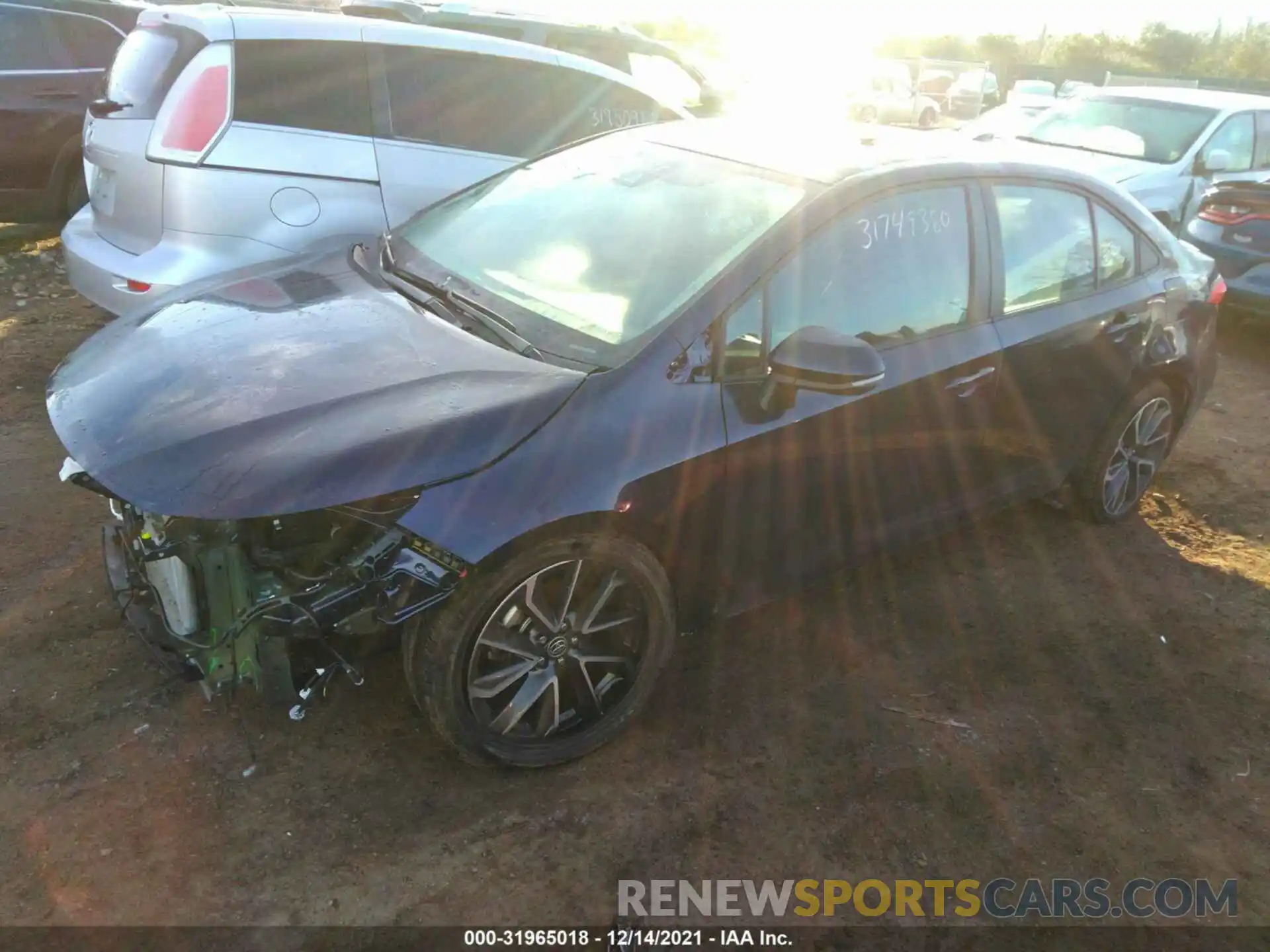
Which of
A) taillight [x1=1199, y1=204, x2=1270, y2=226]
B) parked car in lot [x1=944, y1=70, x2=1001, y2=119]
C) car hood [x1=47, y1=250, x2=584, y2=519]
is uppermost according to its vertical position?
car hood [x1=47, y1=250, x2=584, y2=519]

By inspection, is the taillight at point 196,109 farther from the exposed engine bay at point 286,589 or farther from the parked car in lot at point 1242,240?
the parked car in lot at point 1242,240

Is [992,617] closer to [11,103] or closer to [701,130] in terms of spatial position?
[701,130]

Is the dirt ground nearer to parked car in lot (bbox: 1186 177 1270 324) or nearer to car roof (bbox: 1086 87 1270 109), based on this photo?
parked car in lot (bbox: 1186 177 1270 324)

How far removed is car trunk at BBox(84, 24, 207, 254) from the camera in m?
4.37

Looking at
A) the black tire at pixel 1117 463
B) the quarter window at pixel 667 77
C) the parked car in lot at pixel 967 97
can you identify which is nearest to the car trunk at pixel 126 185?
the black tire at pixel 1117 463

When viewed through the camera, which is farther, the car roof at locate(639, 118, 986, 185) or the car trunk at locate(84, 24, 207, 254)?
the car trunk at locate(84, 24, 207, 254)

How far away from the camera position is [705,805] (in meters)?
2.83

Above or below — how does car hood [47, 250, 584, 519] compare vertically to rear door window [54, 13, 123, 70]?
below

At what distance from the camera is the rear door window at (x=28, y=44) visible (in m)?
7.07

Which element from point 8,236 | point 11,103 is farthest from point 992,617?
point 8,236

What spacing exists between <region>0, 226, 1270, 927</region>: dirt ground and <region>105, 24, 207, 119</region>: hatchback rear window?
176 centimetres

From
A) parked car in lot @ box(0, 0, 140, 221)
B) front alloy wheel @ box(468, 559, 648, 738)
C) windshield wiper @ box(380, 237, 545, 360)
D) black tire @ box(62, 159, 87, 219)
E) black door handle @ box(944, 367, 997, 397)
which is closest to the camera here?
front alloy wheel @ box(468, 559, 648, 738)

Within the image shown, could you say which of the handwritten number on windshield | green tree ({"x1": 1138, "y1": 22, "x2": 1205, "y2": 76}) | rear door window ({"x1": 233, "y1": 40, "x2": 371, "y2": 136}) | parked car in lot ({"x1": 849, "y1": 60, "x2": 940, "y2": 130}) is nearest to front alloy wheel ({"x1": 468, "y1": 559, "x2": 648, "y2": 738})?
the handwritten number on windshield

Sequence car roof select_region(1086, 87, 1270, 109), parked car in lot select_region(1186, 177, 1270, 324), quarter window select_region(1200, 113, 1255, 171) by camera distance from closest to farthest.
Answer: parked car in lot select_region(1186, 177, 1270, 324) → quarter window select_region(1200, 113, 1255, 171) → car roof select_region(1086, 87, 1270, 109)
